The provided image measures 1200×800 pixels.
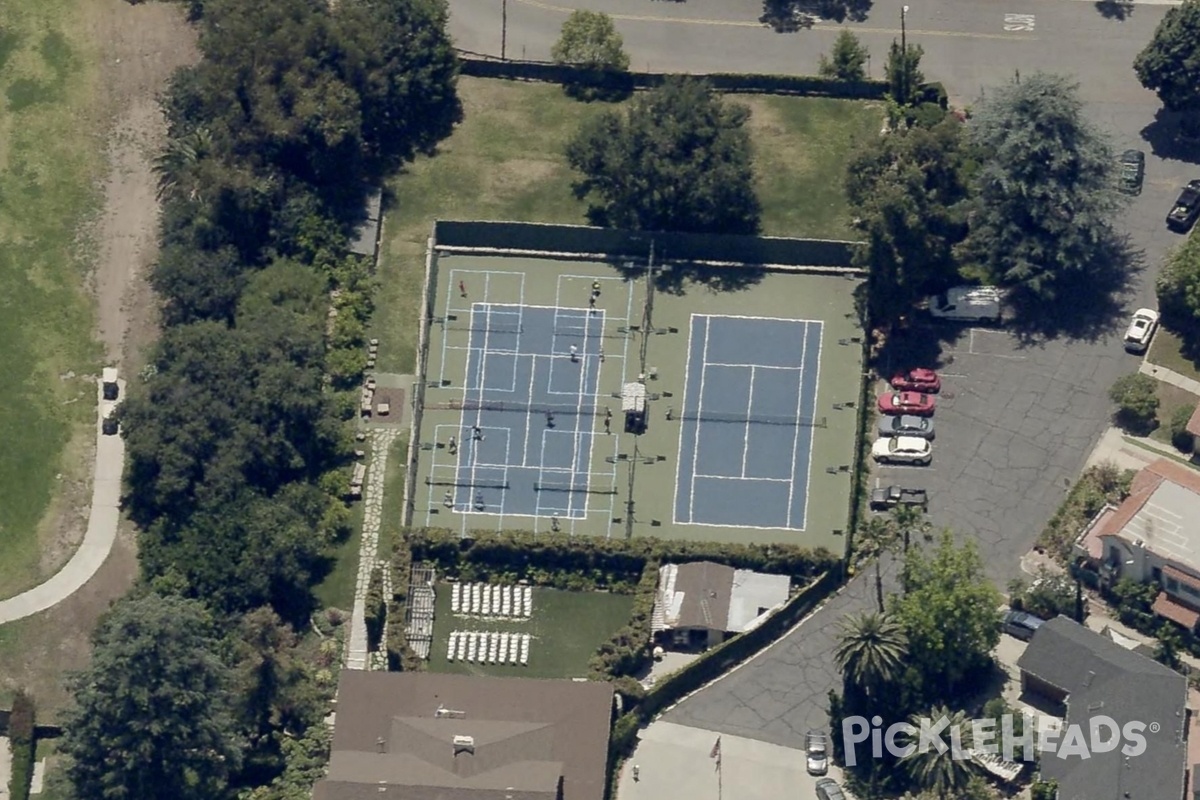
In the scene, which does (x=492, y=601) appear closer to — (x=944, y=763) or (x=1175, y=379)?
(x=944, y=763)

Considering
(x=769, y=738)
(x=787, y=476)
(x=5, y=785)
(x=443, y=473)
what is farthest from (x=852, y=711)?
(x=5, y=785)

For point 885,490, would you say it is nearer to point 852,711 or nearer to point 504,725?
point 852,711

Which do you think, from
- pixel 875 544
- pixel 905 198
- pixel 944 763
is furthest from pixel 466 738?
pixel 905 198

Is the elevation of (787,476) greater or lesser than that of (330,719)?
greater

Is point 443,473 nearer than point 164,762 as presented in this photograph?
No

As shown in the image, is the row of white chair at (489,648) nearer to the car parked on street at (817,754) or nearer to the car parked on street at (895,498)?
the car parked on street at (817,754)

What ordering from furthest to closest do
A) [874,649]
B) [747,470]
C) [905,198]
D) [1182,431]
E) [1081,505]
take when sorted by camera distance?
[747,470]
[1182,431]
[905,198]
[1081,505]
[874,649]

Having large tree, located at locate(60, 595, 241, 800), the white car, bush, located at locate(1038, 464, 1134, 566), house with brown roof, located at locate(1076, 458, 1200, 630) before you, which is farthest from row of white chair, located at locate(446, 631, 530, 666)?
house with brown roof, located at locate(1076, 458, 1200, 630)
